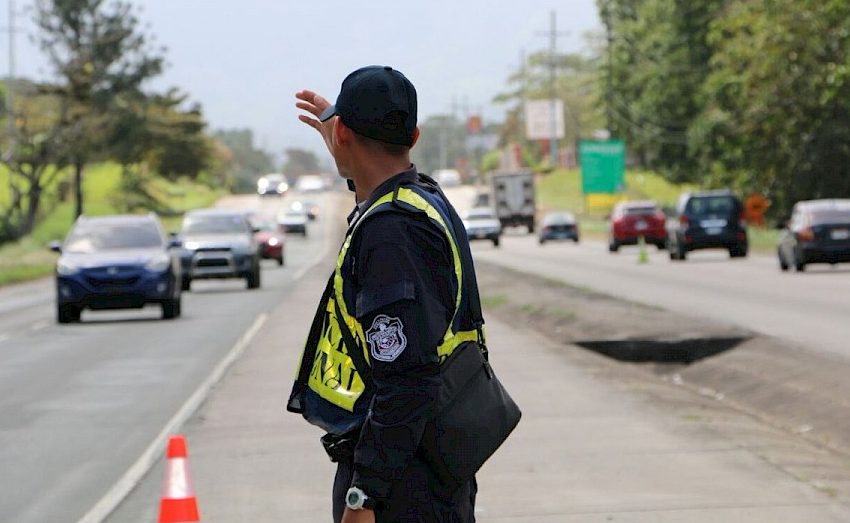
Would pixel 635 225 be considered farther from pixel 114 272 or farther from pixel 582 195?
pixel 582 195

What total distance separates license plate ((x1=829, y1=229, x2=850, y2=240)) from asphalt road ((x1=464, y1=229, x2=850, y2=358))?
0.74m

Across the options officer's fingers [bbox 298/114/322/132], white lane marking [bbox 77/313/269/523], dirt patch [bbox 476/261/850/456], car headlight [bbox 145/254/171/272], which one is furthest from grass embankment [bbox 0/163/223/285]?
officer's fingers [bbox 298/114/322/132]

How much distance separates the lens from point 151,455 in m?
12.2

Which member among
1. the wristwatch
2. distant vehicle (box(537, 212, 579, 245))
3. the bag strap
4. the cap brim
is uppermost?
the cap brim

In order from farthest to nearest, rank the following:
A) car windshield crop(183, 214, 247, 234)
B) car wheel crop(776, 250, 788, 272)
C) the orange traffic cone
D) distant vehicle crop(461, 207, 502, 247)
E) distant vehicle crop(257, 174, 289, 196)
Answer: distant vehicle crop(257, 174, 289, 196) < distant vehicle crop(461, 207, 502, 247) < car wheel crop(776, 250, 788, 272) < car windshield crop(183, 214, 247, 234) < the orange traffic cone

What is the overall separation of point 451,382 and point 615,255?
51.4 m

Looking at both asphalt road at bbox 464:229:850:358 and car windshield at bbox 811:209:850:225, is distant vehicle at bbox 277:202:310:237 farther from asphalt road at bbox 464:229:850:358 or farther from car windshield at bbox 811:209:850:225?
car windshield at bbox 811:209:850:225

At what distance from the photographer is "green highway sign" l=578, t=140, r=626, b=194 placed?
99.2 m

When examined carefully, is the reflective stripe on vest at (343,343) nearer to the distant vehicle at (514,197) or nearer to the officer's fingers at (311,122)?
the officer's fingers at (311,122)

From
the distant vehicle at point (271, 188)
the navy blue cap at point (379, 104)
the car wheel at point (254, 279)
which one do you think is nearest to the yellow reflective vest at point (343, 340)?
the navy blue cap at point (379, 104)

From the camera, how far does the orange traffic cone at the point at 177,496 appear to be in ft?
22.0

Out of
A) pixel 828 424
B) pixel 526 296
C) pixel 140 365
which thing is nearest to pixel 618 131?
pixel 526 296

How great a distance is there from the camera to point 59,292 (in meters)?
27.9

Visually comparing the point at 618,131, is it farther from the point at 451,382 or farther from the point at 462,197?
the point at 451,382
